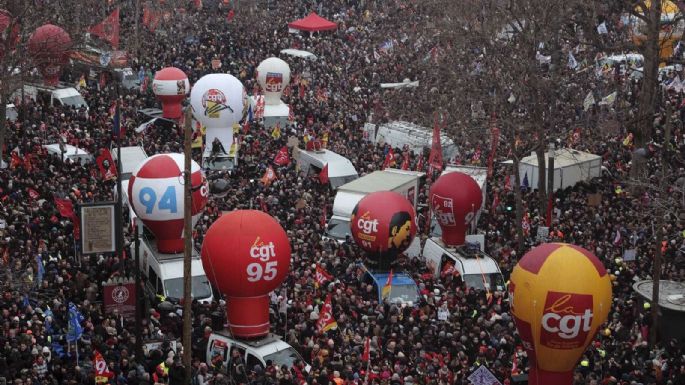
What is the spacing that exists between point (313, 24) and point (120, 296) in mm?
34792

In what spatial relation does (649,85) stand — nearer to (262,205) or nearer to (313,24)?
(262,205)

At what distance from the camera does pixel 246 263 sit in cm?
2367

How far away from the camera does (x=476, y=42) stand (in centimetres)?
3603

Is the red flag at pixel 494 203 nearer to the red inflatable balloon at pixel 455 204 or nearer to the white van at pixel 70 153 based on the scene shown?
the red inflatable balloon at pixel 455 204

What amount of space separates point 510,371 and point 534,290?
8.07ft

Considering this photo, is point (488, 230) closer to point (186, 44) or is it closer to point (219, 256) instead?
point (219, 256)

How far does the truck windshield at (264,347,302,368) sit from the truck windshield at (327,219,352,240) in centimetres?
905

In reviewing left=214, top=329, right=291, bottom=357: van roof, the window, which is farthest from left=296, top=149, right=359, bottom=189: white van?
the window

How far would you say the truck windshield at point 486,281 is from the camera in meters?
28.8

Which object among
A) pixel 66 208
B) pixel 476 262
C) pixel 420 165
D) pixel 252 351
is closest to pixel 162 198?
pixel 66 208

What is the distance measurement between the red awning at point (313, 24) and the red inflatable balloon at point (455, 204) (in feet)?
93.1

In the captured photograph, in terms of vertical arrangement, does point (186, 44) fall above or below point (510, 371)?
above

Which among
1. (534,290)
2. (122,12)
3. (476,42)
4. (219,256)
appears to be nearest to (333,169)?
(476,42)

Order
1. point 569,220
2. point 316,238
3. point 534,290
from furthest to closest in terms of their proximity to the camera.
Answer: point 569,220 < point 316,238 < point 534,290
